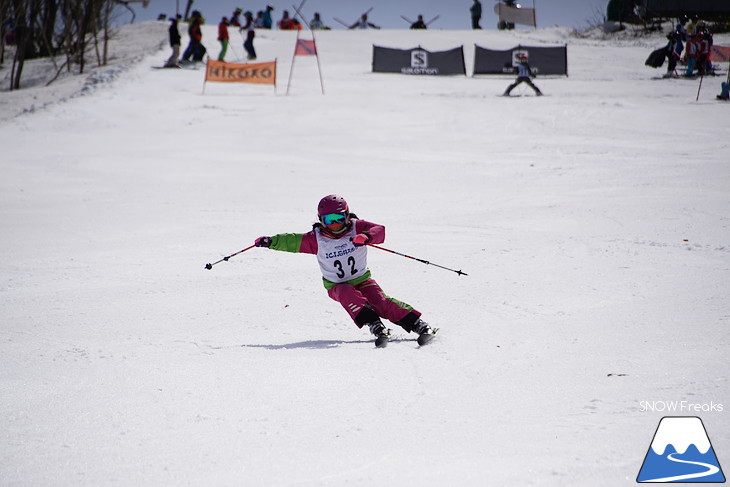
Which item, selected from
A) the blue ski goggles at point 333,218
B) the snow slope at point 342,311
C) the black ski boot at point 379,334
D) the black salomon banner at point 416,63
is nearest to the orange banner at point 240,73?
the snow slope at point 342,311

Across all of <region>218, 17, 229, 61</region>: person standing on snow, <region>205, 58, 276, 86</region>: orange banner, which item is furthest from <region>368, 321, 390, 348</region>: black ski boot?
<region>218, 17, 229, 61</region>: person standing on snow

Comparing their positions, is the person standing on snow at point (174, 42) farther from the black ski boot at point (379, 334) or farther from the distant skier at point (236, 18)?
the black ski boot at point (379, 334)

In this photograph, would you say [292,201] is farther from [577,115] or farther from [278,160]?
[577,115]

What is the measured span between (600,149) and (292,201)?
7.81 m

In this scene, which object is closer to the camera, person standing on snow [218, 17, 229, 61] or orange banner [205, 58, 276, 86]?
orange banner [205, 58, 276, 86]

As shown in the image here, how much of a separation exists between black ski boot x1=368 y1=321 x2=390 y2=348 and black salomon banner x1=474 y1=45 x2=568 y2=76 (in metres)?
22.6

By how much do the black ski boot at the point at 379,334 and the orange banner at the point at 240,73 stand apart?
659 inches

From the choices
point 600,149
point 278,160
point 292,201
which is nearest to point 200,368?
point 292,201

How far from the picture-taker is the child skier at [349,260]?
5.83 meters

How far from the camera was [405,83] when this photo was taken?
979 inches

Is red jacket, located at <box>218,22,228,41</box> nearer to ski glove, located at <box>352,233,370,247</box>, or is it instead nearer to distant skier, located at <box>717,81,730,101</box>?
distant skier, located at <box>717,81,730,101</box>

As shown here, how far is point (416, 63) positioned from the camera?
89.7 ft

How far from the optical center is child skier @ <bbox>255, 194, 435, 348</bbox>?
5832 millimetres

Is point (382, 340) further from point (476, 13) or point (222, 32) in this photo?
point (476, 13)
